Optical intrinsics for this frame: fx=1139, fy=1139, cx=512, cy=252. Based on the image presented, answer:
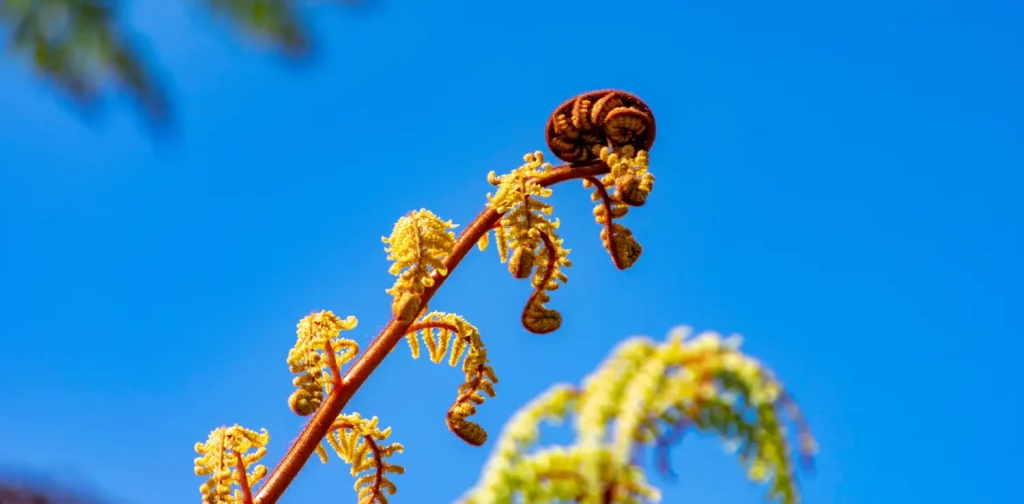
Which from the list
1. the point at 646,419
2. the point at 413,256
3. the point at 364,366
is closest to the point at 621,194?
the point at 413,256

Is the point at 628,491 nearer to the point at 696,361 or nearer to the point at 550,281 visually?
the point at 696,361

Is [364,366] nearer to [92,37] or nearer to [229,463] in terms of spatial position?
[229,463]

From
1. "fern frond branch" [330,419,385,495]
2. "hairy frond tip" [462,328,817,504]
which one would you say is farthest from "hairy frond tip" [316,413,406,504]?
"hairy frond tip" [462,328,817,504]

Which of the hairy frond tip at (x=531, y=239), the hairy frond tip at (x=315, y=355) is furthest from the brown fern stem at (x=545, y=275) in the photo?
the hairy frond tip at (x=315, y=355)

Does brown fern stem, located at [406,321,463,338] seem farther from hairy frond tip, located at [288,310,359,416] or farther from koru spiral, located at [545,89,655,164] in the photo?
koru spiral, located at [545,89,655,164]

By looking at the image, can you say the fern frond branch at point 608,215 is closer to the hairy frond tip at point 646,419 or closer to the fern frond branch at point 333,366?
the fern frond branch at point 333,366

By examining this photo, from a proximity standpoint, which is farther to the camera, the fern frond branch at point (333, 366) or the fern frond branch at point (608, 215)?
the fern frond branch at point (608, 215)
